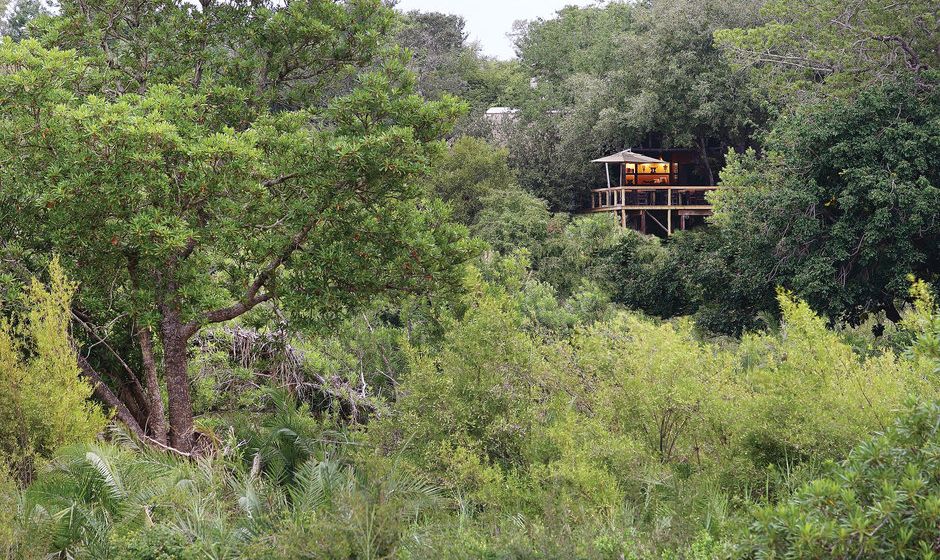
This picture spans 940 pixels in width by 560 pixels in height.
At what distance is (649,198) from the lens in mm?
33000

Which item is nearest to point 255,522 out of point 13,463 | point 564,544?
point 564,544

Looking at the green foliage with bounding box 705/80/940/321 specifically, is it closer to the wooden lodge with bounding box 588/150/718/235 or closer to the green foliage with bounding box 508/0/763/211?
the green foliage with bounding box 508/0/763/211

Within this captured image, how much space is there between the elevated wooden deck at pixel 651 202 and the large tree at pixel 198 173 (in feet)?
73.1

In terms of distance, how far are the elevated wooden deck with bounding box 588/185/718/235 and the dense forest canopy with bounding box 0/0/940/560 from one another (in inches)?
642

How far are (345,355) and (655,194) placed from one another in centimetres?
2324

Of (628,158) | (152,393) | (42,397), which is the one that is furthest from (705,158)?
(42,397)

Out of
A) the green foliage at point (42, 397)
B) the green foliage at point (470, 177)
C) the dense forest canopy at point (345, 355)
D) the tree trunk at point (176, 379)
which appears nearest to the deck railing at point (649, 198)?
the green foliage at point (470, 177)

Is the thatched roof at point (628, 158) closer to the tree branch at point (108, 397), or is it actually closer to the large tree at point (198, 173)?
the large tree at point (198, 173)

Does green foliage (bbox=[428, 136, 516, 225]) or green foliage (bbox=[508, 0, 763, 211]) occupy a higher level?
green foliage (bbox=[508, 0, 763, 211])

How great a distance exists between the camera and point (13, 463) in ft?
20.9

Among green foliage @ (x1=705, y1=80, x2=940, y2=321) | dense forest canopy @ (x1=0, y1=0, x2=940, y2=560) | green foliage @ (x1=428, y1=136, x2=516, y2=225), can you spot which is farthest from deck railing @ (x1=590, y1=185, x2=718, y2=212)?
dense forest canopy @ (x1=0, y1=0, x2=940, y2=560)

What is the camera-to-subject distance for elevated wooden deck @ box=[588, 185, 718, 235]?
3098 cm

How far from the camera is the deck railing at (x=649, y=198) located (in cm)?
3092

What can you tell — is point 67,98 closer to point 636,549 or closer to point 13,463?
point 13,463
